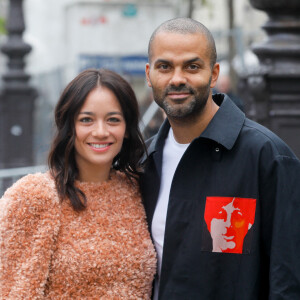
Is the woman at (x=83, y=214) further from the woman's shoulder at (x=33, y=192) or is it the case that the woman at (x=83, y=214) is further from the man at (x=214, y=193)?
the man at (x=214, y=193)

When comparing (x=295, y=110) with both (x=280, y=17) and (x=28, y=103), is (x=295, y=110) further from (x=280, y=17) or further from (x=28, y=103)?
(x=28, y=103)

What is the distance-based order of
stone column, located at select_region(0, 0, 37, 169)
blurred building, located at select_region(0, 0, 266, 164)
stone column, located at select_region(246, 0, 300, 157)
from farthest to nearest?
blurred building, located at select_region(0, 0, 266, 164), stone column, located at select_region(0, 0, 37, 169), stone column, located at select_region(246, 0, 300, 157)

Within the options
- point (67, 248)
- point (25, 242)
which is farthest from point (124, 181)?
point (25, 242)

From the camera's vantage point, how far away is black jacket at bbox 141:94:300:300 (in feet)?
10.8

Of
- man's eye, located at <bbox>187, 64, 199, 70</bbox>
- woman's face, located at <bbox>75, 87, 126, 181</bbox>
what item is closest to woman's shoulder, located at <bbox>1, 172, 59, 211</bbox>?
woman's face, located at <bbox>75, 87, 126, 181</bbox>

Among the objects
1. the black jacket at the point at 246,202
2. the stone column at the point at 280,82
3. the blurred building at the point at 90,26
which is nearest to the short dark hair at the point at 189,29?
the black jacket at the point at 246,202

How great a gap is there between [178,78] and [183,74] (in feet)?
0.14

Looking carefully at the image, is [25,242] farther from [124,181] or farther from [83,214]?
[124,181]

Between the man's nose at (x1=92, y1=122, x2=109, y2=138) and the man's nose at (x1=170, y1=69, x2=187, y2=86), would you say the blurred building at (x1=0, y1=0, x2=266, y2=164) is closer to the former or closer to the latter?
the man's nose at (x1=92, y1=122, x2=109, y2=138)

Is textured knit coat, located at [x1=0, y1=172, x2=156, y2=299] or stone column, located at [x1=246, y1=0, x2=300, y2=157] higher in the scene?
stone column, located at [x1=246, y1=0, x2=300, y2=157]

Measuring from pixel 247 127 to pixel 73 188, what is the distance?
97cm

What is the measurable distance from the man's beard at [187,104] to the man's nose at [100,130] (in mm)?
403

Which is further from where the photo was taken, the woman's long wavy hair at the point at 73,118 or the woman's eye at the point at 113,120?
the woman's eye at the point at 113,120

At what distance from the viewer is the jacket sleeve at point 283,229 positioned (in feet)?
10.7
